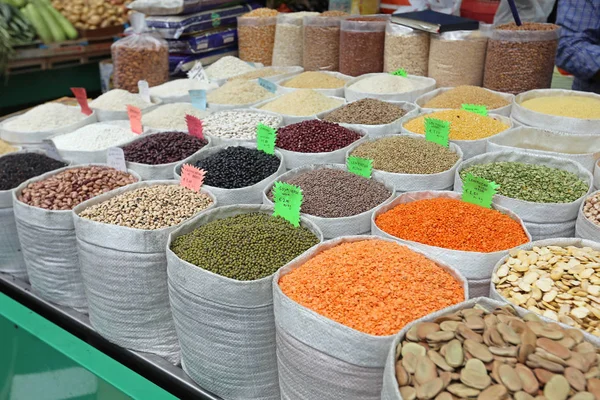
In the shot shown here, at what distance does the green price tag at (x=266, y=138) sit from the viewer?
192cm

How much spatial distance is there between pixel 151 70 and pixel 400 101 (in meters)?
1.39

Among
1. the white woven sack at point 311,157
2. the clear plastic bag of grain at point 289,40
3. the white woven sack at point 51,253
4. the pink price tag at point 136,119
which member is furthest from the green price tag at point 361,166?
the clear plastic bag of grain at point 289,40

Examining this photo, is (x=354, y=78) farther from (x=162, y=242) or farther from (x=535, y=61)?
(x=162, y=242)

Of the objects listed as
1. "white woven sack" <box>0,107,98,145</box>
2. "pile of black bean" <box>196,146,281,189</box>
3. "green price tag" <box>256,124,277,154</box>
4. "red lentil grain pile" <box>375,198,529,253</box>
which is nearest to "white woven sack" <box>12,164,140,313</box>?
"pile of black bean" <box>196,146,281,189</box>

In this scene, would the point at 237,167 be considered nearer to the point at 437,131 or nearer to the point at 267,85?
the point at 437,131

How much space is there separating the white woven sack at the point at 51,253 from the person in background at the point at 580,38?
2.40 meters

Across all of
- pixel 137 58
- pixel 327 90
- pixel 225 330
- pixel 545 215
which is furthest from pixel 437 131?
pixel 137 58

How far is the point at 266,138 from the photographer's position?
1942 mm

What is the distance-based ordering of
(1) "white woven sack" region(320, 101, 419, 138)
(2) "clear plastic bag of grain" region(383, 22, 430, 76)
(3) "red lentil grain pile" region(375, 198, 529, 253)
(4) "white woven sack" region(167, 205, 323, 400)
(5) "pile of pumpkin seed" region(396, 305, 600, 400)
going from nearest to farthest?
(5) "pile of pumpkin seed" region(396, 305, 600, 400) < (4) "white woven sack" region(167, 205, 323, 400) < (3) "red lentil grain pile" region(375, 198, 529, 253) < (1) "white woven sack" region(320, 101, 419, 138) < (2) "clear plastic bag of grain" region(383, 22, 430, 76)

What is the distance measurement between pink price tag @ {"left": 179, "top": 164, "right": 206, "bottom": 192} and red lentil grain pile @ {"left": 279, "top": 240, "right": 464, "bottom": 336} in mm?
556

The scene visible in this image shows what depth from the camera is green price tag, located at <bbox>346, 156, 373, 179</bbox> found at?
1740mm

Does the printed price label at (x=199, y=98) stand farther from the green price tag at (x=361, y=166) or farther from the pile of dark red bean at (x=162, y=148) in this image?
the green price tag at (x=361, y=166)

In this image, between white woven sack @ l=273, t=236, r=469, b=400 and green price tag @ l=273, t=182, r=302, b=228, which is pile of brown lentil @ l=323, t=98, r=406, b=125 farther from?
white woven sack @ l=273, t=236, r=469, b=400

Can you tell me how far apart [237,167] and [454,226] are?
0.73 m
